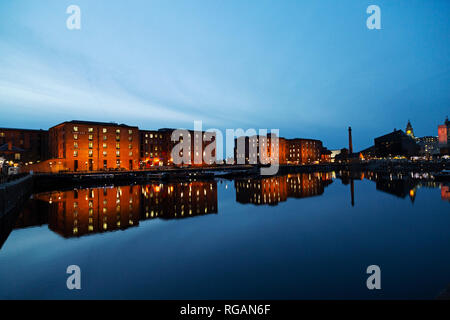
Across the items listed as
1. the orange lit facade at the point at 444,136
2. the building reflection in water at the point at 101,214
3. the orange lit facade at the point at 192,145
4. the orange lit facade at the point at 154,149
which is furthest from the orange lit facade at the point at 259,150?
the building reflection in water at the point at 101,214

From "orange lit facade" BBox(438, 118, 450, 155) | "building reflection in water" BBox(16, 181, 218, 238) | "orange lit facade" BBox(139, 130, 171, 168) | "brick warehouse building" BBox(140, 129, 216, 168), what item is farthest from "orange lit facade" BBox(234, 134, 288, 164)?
"building reflection in water" BBox(16, 181, 218, 238)

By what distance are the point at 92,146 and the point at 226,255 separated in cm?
7189

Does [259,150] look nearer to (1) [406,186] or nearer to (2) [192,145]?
(2) [192,145]

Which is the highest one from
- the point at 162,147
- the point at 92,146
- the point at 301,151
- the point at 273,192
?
the point at 301,151

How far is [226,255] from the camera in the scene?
12297 mm

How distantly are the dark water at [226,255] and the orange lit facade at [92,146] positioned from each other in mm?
51669

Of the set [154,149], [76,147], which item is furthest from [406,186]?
[154,149]

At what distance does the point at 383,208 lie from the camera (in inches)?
1035

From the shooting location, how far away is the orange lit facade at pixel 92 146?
68.0 m

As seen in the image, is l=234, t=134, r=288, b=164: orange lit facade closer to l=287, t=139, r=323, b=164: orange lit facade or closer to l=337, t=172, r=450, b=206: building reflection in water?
l=287, t=139, r=323, b=164: orange lit facade

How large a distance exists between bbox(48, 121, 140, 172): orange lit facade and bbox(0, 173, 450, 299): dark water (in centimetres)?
5167

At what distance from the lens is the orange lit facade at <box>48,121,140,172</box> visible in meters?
68.0

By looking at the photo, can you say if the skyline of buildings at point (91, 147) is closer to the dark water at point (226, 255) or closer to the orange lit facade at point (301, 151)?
the dark water at point (226, 255)
